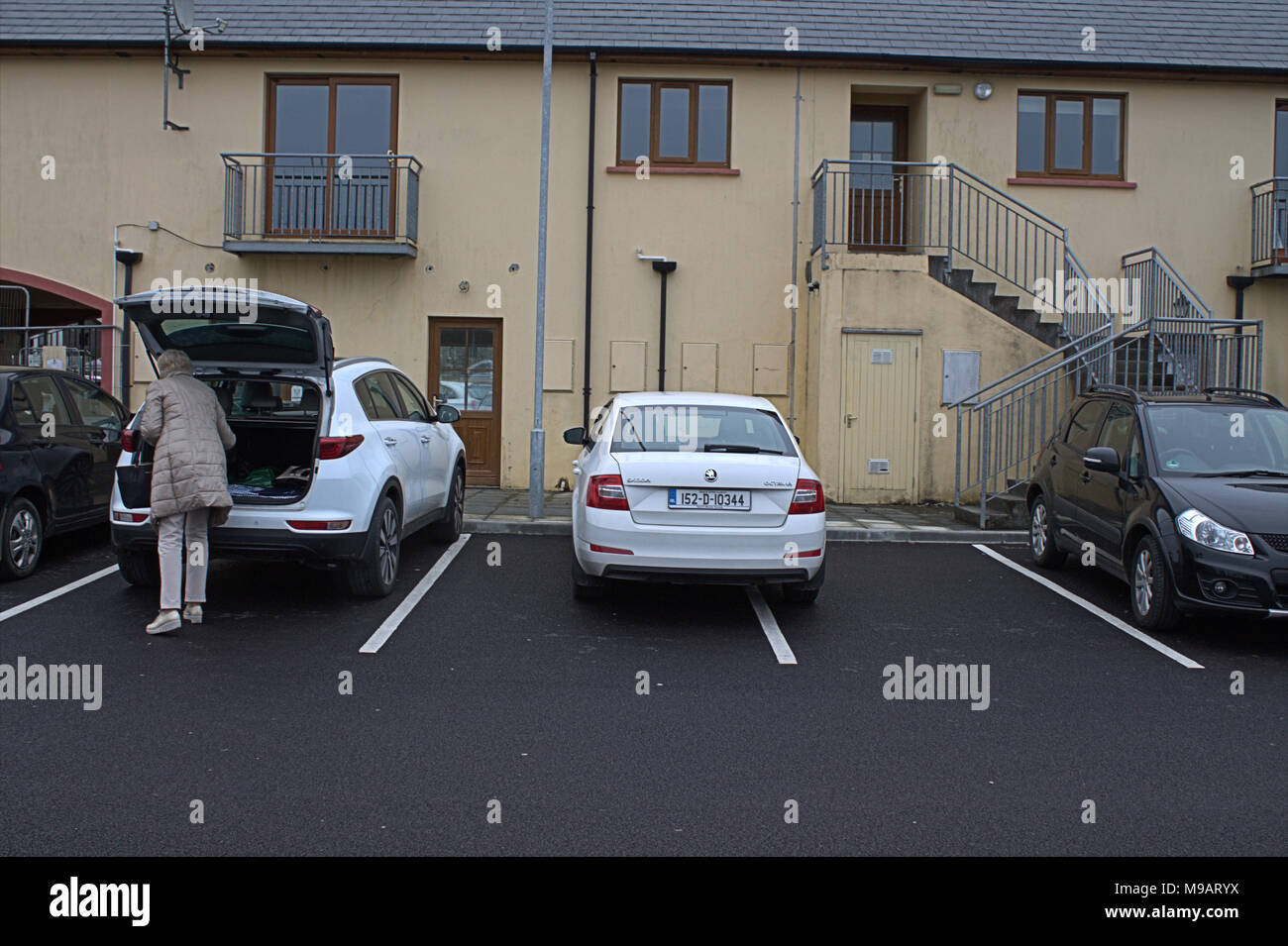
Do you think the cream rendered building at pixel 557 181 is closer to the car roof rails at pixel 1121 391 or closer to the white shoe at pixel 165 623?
the car roof rails at pixel 1121 391

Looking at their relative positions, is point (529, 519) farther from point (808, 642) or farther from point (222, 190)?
point (222, 190)

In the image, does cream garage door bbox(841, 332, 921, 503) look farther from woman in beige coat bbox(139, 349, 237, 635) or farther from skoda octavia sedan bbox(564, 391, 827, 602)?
woman in beige coat bbox(139, 349, 237, 635)

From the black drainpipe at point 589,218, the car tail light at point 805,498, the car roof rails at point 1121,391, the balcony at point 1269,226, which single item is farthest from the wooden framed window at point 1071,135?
the car tail light at point 805,498

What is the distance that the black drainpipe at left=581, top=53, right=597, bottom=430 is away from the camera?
14727 millimetres

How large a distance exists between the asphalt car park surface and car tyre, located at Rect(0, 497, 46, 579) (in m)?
0.19

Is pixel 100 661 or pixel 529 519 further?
pixel 529 519

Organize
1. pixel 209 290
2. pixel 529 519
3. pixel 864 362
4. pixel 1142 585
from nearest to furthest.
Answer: pixel 209 290, pixel 1142 585, pixel 529 519, pixel 864 362

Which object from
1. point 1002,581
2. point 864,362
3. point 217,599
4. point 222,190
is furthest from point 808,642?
point 222,190

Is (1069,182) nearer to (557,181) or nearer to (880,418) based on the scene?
(880,418)

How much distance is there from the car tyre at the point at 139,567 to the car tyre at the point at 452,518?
264 cm

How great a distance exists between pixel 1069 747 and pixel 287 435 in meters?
6.10

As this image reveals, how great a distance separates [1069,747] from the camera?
16.4 ft

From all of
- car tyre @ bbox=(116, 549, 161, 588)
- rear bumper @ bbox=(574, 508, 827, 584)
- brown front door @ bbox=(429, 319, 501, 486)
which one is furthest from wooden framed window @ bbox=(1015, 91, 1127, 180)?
car tyre @ bbox=(116, 549, 161, 588)

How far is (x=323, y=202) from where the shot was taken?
1459cm
